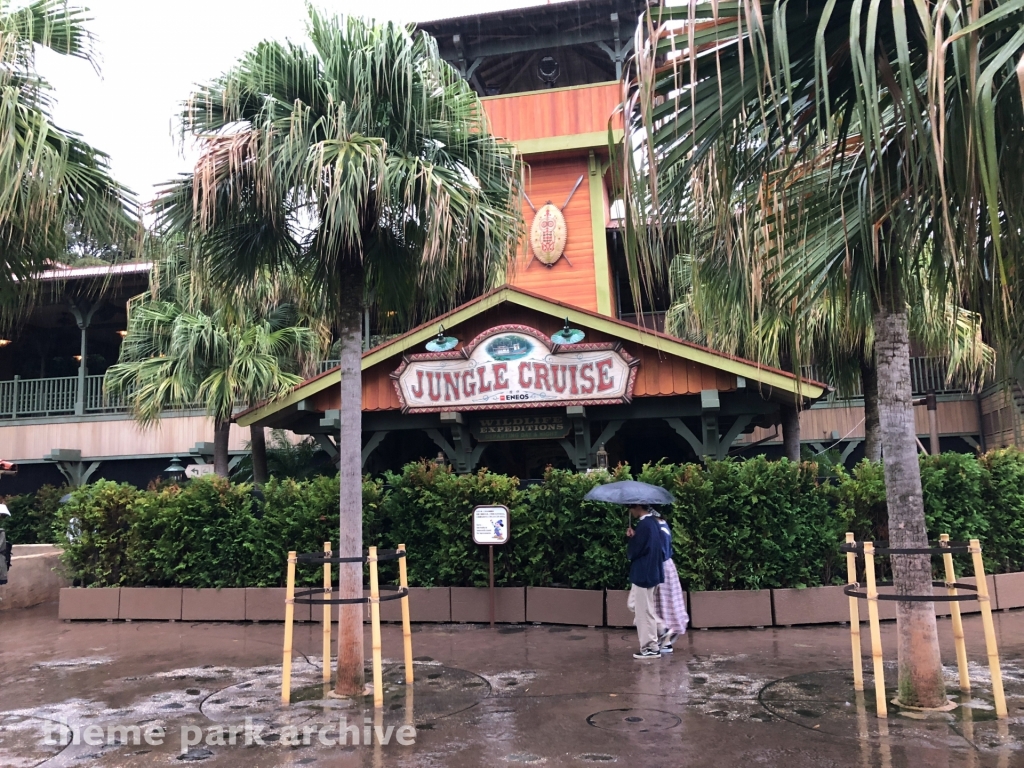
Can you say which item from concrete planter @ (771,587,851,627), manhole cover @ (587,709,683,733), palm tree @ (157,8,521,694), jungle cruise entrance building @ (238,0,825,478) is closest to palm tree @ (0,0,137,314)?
palm tree @ (157,8,521,694)

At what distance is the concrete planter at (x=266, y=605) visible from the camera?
1018 centimetres

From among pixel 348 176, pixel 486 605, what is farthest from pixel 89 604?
pixel 348 176

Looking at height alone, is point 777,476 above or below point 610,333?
below

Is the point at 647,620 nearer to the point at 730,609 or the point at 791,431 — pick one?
the point at 730,609

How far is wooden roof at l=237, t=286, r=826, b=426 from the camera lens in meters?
11.7

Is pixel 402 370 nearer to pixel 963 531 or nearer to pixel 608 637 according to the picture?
pixel 608 637

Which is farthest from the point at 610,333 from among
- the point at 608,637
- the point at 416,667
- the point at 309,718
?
the point at 309,718

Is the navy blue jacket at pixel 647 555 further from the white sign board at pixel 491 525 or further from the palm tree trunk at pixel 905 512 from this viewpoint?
the palm tree trunk at pixel 905 512

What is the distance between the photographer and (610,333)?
1230cm

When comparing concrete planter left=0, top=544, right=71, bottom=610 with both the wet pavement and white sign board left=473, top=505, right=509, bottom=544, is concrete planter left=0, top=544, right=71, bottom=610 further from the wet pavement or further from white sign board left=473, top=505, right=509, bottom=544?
white sign board left=473, top=505, right=509, bottom=544

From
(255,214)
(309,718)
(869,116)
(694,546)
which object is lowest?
(309,718)

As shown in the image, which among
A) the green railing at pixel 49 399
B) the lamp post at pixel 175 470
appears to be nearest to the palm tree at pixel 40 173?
the lamp post at pixel 175 470

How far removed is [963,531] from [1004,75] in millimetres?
7727

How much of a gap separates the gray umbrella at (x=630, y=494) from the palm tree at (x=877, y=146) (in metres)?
2.65
